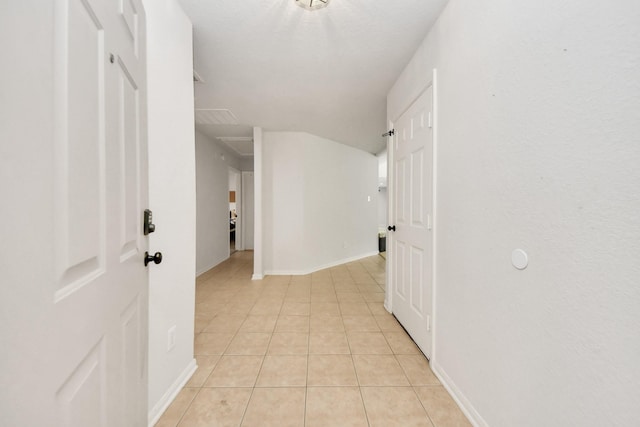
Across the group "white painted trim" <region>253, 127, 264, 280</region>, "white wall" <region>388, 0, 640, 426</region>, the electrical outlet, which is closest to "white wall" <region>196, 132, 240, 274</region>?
"white painted trim" <region>253, 127, 264, 280</region>

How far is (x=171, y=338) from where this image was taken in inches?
58.1

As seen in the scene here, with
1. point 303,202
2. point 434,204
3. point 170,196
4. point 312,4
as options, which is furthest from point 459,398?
point 303,202

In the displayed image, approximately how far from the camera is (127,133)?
849 mm

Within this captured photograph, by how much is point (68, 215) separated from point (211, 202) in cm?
453

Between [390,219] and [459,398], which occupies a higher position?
[390,219]

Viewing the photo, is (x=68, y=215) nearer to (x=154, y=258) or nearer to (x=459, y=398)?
(x=154, y=258)

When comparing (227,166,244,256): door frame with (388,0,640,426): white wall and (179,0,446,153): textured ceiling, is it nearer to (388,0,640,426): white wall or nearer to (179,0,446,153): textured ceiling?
(179,0,446,153): textured ceiling

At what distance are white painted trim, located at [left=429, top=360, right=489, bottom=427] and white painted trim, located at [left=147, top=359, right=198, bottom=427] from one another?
1.66 meters

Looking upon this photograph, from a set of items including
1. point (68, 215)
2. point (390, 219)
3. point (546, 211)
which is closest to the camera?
point (68, 215)

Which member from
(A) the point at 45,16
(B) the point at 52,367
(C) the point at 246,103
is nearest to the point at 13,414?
(B) the point at 52,367

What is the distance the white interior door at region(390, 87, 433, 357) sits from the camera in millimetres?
1856

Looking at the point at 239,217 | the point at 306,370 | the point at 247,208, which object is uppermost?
the point at 247,208

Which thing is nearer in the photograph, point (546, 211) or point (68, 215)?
point (68, 215)

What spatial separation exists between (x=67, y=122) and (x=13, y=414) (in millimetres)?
536
